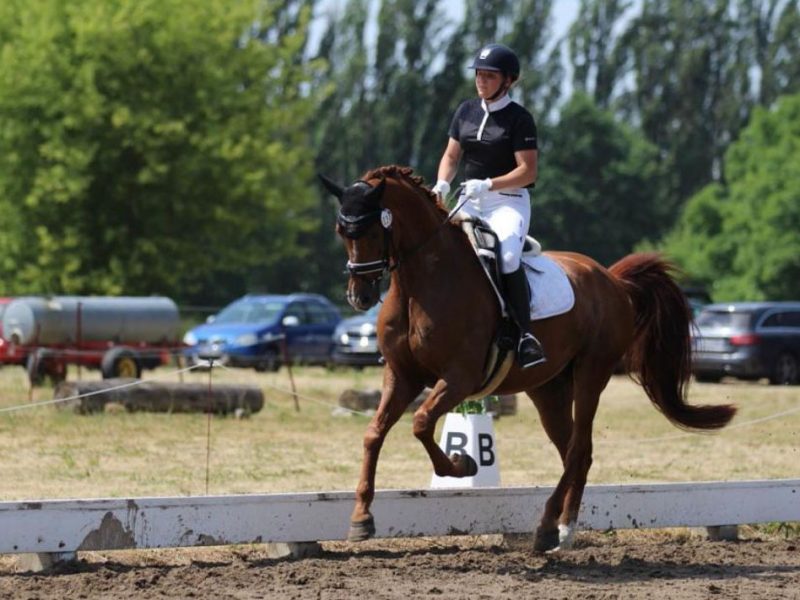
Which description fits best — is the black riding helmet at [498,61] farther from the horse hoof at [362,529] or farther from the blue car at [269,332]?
the blue car at [269,332]

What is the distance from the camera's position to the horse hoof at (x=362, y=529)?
7.91 meters

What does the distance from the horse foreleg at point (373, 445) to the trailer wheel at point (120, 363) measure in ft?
51.5

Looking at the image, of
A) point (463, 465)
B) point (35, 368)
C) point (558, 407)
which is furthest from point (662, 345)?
point (35, 368)

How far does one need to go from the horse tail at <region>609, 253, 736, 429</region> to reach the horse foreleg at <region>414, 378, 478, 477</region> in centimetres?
221

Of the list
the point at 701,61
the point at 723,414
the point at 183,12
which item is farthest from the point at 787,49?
the point at 723,414

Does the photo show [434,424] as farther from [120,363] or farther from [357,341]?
[357,341]

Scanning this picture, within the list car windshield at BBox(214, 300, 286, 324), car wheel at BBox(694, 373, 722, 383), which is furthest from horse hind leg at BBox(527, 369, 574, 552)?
car windshield at BBox(214, 300, 286, 324)

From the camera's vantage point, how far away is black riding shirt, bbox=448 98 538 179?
8.64 meters

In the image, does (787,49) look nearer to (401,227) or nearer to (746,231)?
(746,231)

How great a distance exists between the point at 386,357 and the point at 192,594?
6.14ft

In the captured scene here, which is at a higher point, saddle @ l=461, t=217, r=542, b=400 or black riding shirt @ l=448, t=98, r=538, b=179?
black riding shirt @ l=448, t=98, r=538, b=179

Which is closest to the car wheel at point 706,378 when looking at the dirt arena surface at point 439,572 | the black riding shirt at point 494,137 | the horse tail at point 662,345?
the horse tail at point 662,345

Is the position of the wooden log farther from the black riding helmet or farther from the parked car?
the parked car

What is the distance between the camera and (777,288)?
167ft
